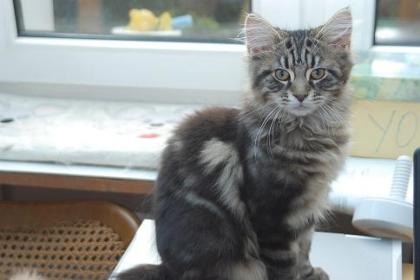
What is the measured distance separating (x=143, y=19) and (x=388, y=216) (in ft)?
2.52

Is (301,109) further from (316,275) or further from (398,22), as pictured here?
(398,22)

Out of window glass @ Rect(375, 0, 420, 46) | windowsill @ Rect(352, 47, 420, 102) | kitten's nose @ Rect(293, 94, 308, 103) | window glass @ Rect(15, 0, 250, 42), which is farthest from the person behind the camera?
window glass @ Rect(15, 0, 250, 42)

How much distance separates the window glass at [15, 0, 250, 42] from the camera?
1.40 m

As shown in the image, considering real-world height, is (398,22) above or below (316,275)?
above

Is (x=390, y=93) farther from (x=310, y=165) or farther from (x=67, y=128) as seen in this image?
(x=67, y=128)

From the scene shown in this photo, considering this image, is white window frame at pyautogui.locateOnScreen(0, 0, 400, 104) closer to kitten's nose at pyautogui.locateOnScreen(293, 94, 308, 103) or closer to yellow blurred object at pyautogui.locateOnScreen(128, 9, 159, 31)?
yellow blurred object at pyautogui.locateOnScreen(128, 9, 159, 31)

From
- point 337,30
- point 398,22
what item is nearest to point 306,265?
point 337,30

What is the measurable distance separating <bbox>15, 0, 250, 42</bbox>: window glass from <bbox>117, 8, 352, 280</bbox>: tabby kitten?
444mm

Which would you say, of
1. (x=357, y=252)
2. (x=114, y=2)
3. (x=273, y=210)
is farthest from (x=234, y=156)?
(x=114, y=2)

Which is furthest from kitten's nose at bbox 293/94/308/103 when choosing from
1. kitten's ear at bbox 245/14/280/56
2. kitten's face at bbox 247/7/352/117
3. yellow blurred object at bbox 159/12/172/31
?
yellow blurred object at bbox 159/12/172/31

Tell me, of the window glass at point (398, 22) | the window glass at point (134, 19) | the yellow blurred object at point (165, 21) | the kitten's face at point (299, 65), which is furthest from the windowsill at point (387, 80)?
the yellow blurred object at point (165, 21)

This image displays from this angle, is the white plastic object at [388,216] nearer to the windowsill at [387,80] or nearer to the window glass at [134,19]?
the windowsill at [387,80]

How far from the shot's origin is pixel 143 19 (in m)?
1.43

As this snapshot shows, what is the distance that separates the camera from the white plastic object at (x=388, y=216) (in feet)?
3.11
